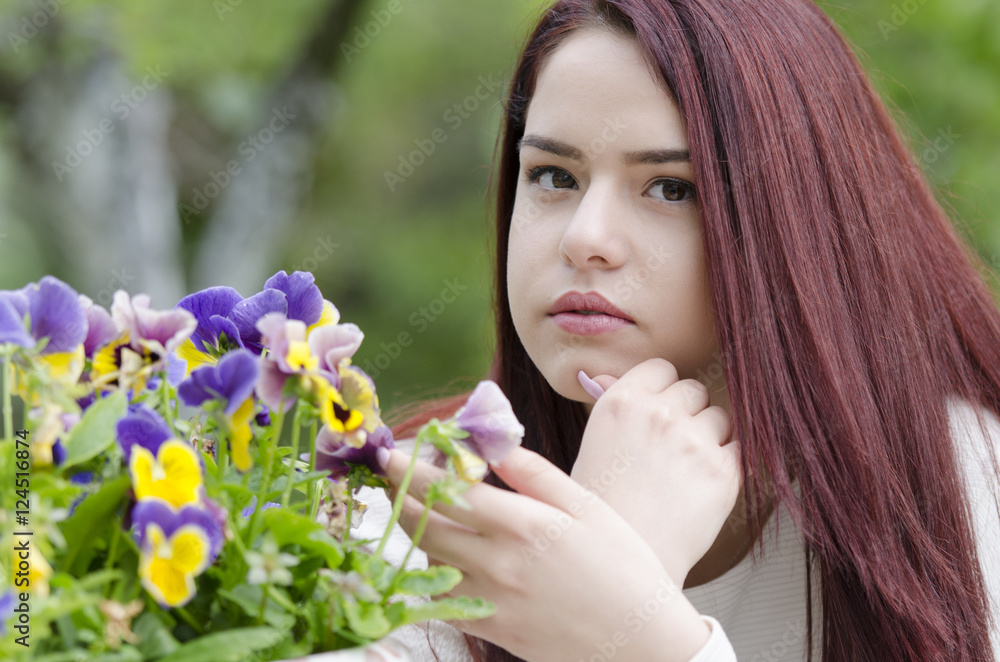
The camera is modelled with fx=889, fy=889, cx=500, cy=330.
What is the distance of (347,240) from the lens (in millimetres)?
5121

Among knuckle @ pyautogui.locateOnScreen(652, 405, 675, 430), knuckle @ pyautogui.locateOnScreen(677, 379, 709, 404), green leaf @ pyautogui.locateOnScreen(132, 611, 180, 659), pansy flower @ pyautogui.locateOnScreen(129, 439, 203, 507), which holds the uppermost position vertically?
pansy flower @ pyautogui.locateOnScreen(129, 439, 203, 507)

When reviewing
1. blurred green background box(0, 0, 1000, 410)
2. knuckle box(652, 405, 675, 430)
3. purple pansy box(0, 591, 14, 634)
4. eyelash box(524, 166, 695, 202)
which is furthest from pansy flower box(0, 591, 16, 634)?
blurred green background box(0, 0, 1000, 410)

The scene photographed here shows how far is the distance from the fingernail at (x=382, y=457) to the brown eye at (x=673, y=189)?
63 cm

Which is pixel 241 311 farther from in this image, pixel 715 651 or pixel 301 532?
pixel 715 651

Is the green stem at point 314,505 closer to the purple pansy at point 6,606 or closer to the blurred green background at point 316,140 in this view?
the purple pansy at point 6,606

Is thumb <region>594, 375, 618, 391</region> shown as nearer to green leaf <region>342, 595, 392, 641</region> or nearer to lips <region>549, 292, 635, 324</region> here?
lips <region>549, 292, 635, 324</region>

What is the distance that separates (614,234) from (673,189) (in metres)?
0.11

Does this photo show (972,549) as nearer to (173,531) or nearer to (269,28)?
(173,531)

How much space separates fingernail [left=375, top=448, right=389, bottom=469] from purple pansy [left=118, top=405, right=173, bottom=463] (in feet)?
0.53

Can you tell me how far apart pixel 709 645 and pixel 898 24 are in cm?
268

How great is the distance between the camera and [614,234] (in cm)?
110

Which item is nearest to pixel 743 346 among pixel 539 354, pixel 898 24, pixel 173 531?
pixel 539 354

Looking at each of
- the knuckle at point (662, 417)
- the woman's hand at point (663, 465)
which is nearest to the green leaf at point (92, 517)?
the woman's hand at point (663, 465)

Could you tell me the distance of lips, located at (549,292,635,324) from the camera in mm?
1127
